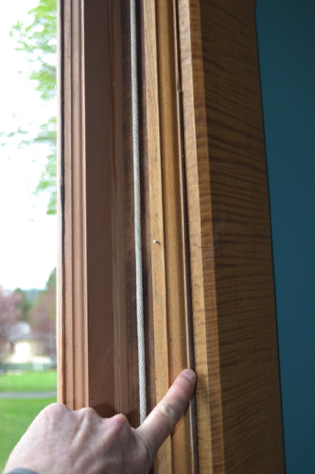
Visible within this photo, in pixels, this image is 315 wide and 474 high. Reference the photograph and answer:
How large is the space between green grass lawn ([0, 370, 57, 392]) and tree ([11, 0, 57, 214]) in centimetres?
30

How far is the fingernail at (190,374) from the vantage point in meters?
0.63

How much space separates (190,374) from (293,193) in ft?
1.58

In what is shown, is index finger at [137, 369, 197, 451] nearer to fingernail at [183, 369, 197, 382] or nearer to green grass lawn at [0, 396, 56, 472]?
fingernail at [183, 369, 197, 382]

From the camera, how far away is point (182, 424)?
64cm

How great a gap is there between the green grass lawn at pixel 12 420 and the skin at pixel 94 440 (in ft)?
0.49

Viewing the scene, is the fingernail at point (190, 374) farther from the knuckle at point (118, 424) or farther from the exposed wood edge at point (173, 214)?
the knuckle at point (118, 424)

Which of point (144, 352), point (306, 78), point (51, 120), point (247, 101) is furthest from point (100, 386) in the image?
point (306, 78)

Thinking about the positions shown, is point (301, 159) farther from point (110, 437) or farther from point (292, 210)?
point (110, 437)

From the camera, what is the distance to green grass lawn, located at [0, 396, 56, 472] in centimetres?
68

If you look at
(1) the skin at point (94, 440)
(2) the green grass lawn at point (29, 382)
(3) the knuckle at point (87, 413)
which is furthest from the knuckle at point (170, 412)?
(2) the green grass lawn at point (29, 382)

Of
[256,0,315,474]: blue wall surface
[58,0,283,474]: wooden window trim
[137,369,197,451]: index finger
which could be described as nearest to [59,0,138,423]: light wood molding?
[58,0,283,474]: wooden window trim

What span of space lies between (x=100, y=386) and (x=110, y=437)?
123 millimetres

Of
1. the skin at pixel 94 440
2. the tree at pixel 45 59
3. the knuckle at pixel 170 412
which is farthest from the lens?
the tree at pixel 45 59

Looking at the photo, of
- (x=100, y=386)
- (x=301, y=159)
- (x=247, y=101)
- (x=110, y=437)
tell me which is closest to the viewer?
(x=110, y=437)
